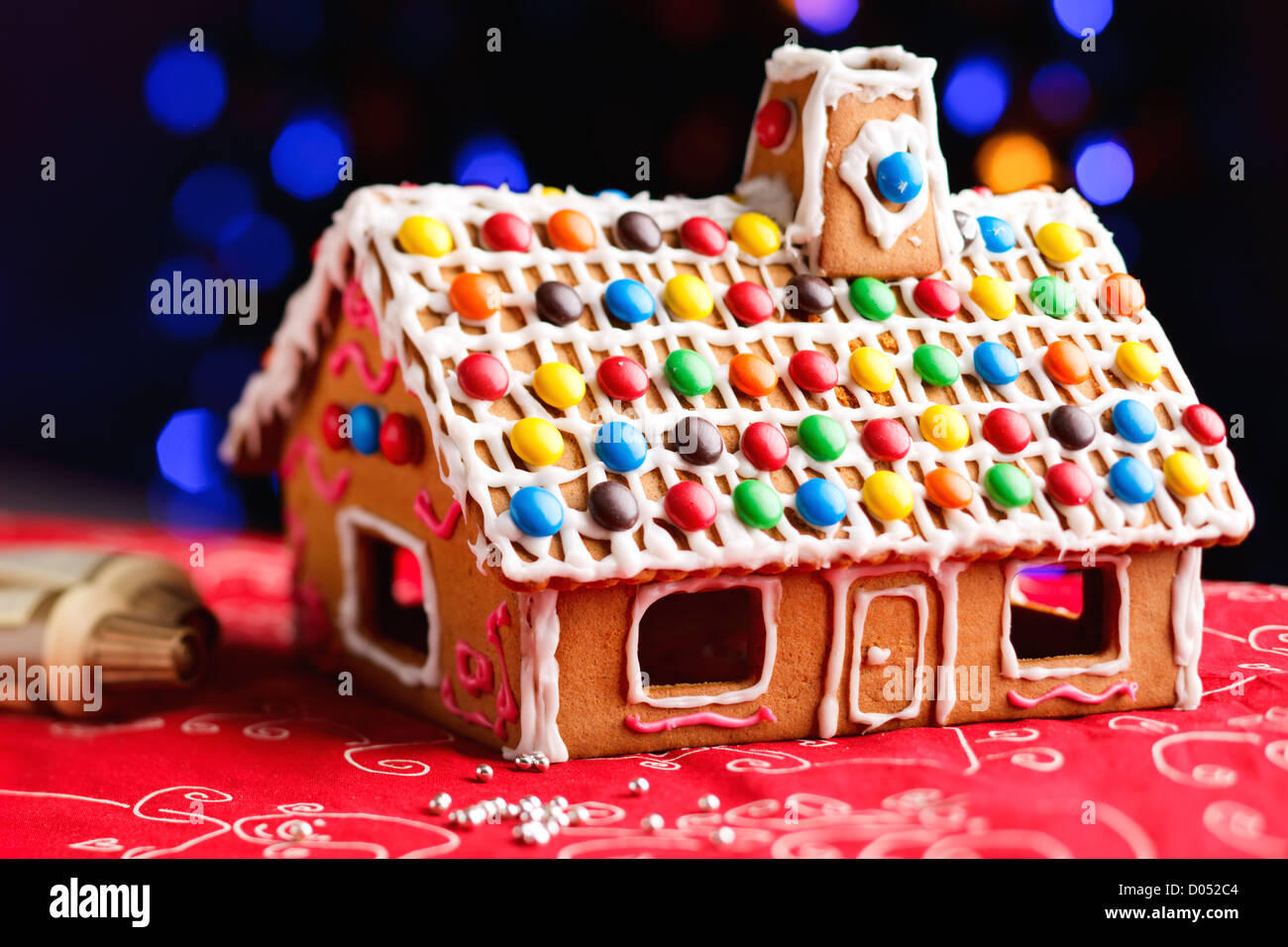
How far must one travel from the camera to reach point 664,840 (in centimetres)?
264

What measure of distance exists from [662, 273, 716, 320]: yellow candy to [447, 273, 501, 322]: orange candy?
41 cm

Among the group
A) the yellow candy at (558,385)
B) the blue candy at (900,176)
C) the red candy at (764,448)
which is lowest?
the red candy at (764,448)

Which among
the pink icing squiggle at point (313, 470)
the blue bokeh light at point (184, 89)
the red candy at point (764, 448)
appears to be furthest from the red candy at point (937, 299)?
the blue bokeh light at point (184, 89)

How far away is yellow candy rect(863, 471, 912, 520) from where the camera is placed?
10.4ft

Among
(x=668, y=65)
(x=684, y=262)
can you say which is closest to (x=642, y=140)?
(x=668, y=65)

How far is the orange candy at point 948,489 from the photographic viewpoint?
3207 millimetres

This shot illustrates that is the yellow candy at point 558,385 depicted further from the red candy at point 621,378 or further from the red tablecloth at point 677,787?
the red tablecloth at point 677,787

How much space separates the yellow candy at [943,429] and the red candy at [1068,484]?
0.22m

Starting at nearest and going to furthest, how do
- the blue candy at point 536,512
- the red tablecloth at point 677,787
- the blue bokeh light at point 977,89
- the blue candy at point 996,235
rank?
the red tablecloth at point 677,787, the blue candy at point 536,512, the blue candy at point 996,235, the blue bokeh light at point 977,89

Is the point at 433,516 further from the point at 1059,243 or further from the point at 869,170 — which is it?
the point at 1059,243

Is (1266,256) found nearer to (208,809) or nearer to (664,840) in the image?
(664,840)

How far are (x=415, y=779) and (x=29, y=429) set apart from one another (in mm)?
4625

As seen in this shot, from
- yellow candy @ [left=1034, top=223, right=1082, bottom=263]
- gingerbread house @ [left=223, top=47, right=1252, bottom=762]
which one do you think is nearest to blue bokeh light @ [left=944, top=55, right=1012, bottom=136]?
gingerbread house @ [left=223, top=47, right=1252, bottom=762]

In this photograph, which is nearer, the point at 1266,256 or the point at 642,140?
the point at 1266,256
